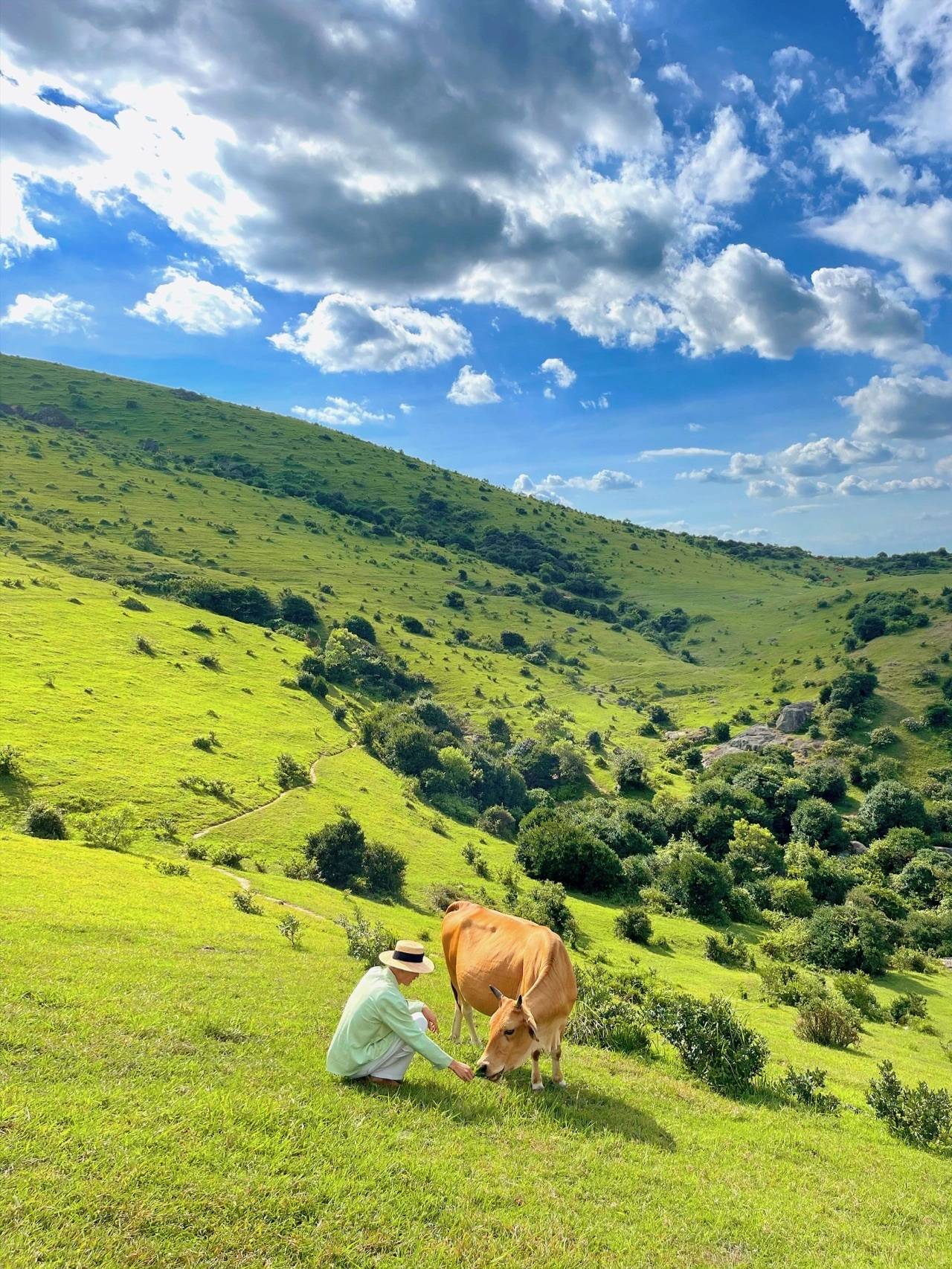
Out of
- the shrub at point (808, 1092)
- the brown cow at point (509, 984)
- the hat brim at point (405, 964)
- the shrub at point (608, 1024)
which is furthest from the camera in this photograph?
the shrub at point (608, 1024)

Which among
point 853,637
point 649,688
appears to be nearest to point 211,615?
point 649,688

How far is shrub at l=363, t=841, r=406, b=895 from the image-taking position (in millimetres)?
43812

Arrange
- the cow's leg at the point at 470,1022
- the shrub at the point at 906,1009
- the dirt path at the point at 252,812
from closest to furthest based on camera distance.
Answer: the cow's leg at the point at 470,1022
the shrub at the point at 906,1009
the dirt path at the point at 252,812

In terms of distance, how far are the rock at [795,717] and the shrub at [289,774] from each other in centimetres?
8694

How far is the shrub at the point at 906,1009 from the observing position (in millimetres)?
35625

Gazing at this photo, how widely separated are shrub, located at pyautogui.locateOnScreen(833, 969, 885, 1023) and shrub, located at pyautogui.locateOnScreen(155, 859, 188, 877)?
1501 inches

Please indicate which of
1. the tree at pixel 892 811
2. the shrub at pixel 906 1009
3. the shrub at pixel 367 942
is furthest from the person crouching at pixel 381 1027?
the tree at pixel 892 811

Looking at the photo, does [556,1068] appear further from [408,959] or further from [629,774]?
[629,774]

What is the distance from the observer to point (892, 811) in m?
76.5

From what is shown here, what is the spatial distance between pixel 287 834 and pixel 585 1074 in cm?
3720

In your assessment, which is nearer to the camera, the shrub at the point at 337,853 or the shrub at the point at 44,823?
the shrub at the point at 44,823

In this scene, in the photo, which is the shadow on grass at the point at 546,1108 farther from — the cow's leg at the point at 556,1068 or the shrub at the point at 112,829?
the shrub at the point at 112,829

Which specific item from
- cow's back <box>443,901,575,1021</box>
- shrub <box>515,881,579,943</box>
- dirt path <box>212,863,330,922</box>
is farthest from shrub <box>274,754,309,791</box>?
cow's back <box>443,901,575,1021</box>

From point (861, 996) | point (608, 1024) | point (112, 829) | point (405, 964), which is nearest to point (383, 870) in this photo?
point (112, 829)
